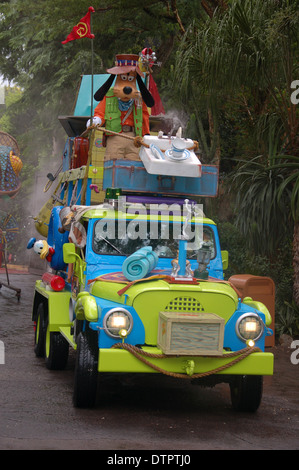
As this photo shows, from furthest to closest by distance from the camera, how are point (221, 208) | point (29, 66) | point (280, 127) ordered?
point (29, 66) → point (221, 208) → point (280, 127)

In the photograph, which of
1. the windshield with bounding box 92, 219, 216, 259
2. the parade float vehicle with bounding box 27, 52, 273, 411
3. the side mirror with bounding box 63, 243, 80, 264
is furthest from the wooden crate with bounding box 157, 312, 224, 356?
the side mirror with bounding box 63, 243, 80, 264

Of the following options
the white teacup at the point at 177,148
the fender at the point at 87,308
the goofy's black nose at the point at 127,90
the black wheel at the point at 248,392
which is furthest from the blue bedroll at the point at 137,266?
the goofy's black nose at the point at 127,90

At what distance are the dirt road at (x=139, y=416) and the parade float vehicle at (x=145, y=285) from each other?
287 millimetres

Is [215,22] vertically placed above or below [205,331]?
above

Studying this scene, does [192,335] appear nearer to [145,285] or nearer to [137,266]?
[145,285]

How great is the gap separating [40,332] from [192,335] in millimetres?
3901

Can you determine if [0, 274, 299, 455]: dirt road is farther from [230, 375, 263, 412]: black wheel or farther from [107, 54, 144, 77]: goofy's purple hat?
→ [107, 54, 144, 77]: goofy's purple hat

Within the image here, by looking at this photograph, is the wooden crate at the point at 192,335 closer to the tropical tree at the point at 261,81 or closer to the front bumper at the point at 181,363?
the front bumper at the point at 181,363

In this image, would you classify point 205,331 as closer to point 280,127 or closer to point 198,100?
point 280,127

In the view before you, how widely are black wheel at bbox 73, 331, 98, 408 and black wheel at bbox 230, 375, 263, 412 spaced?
56.7 inches

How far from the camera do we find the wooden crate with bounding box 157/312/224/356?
664cm
